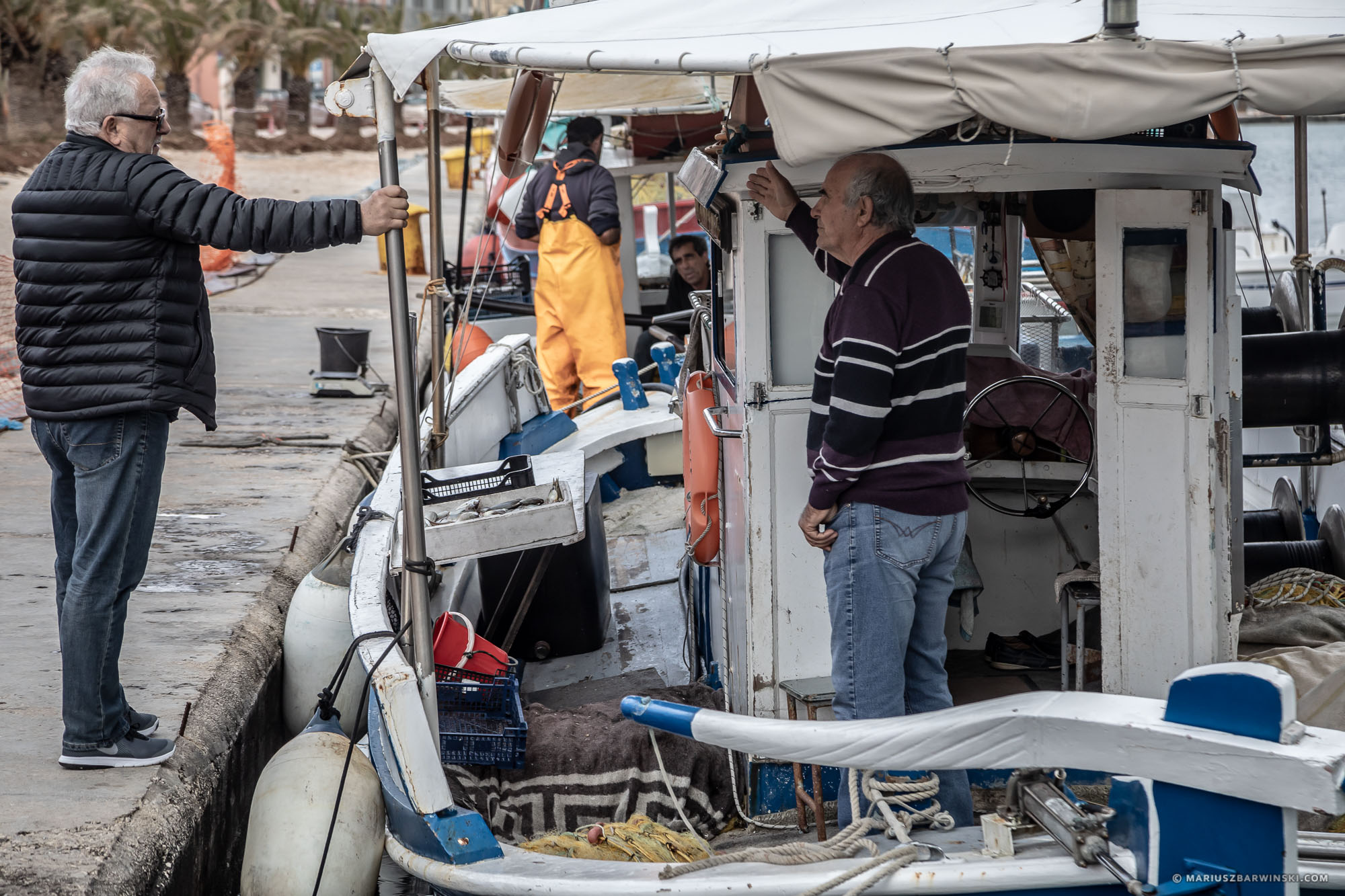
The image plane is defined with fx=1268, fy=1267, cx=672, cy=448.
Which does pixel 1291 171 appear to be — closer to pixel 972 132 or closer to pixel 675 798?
pixel 972 132

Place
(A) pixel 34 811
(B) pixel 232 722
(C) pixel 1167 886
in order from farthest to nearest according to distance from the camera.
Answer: (B) pixel 232 722
(A) pixel 34 811
(C) pixel 1167 886

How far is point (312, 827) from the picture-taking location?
3779 millimetres

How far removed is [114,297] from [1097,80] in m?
2.46

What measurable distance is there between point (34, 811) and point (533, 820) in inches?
54.9

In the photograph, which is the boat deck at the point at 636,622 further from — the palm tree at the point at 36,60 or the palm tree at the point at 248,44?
the palm tree at the point at 248,44

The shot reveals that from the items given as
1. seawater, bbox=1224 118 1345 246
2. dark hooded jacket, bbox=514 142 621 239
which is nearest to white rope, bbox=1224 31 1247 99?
dark hooded jacket, bbox=514 142 621 239

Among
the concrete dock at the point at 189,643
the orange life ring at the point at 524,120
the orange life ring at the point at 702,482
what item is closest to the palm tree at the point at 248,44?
the concrete dock at the point at 189,643

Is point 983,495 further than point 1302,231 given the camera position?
No

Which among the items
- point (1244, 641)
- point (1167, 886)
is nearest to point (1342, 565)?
point (1244, 641)

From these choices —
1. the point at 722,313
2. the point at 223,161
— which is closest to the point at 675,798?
the point at 722,313

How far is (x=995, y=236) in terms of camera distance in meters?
4.94

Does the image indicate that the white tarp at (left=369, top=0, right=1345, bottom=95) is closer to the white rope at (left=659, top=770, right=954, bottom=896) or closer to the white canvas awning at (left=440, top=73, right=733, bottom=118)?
the white rope at (left=659, top=770, right=954, bottom=896)

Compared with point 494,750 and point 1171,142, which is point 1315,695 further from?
point 494,750

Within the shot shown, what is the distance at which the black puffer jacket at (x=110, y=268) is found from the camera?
3.22m
